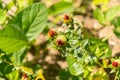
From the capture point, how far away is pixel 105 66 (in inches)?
76.3

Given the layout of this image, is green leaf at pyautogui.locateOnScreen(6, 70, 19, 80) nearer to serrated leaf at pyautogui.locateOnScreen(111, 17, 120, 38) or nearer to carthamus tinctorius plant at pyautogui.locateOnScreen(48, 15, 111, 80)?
carthamus tinctorius plant at pyautogui.locateOnScreen(48, 15, 111, 80)

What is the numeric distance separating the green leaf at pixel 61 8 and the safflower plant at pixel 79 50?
47 cm

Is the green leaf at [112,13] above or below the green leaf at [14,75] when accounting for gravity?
above

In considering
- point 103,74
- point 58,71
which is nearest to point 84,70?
point 103,74

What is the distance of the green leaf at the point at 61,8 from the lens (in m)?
2.32

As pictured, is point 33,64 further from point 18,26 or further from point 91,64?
point 91,64

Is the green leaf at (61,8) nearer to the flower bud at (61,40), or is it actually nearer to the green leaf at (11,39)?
the green leaf at (11,39)

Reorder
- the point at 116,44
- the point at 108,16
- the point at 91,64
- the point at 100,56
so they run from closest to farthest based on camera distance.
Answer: the point at 91,64 < the point at 100,56 < the point at 108,16 < the point at 116,44

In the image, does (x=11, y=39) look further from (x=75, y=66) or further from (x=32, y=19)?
(x=75, y=66)

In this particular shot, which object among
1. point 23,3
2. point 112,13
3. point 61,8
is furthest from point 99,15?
point 23,3

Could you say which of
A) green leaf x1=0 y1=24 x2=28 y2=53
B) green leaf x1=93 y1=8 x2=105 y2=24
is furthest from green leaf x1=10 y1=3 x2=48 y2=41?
green leaf x1=93 y1=8 x2=105 y2=24

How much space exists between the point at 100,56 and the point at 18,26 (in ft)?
1.64

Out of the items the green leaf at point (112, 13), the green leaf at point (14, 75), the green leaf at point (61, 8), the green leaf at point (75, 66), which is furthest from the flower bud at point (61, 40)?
the green leaf at point (61, 8)

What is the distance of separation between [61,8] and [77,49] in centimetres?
71
